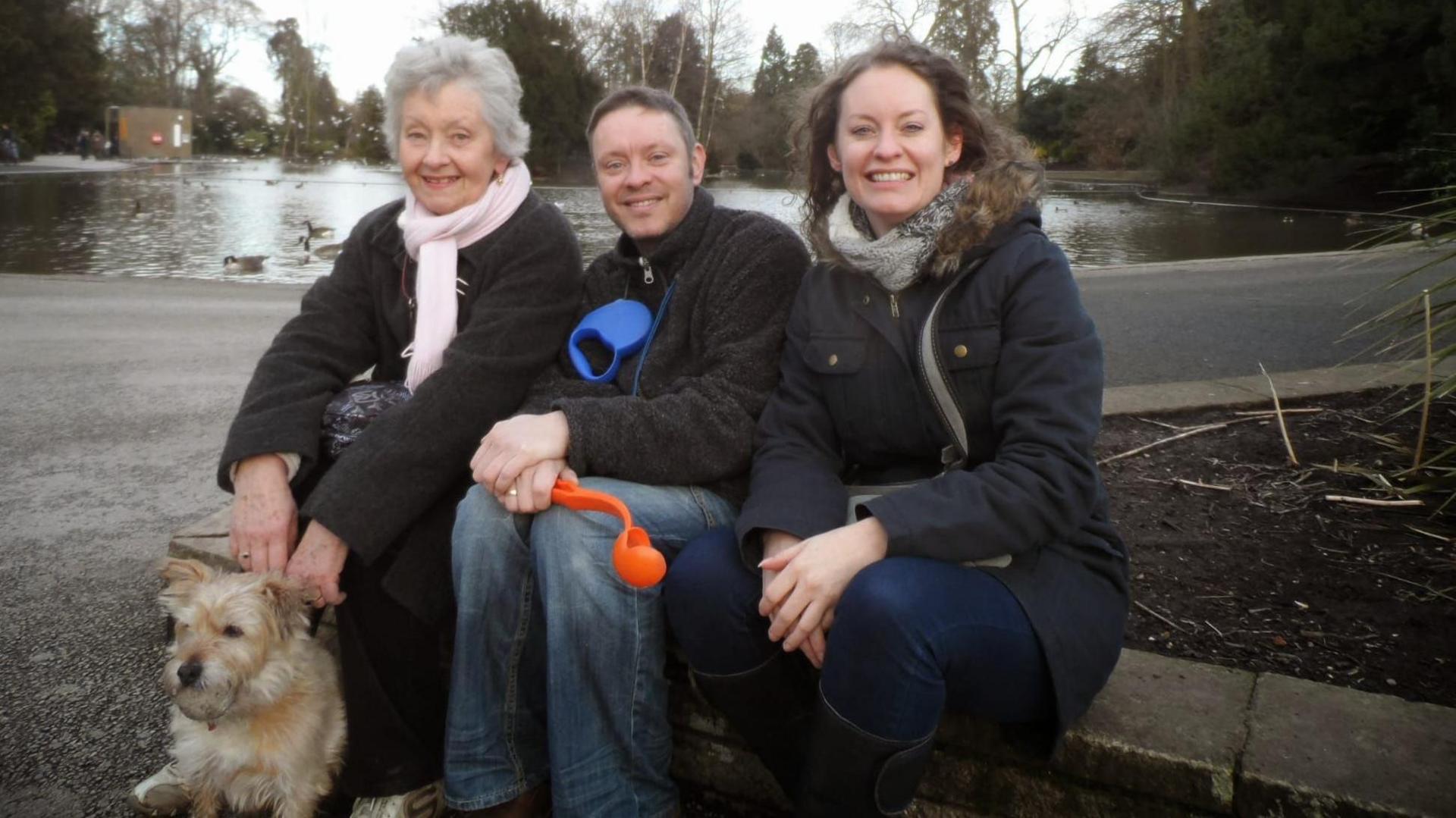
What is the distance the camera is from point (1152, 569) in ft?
9.25

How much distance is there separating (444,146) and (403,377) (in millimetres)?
682

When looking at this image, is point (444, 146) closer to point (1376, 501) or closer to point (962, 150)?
point (962, 150)

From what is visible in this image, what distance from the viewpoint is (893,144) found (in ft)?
7.24

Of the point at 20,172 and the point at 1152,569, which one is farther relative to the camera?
the point at 20,172

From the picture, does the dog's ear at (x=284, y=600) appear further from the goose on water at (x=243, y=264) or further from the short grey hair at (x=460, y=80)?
the goose on water at (x=243, y=264)

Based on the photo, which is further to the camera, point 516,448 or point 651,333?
point 651,333

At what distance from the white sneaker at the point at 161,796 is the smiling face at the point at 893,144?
6.74ft

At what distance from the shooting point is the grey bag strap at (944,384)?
6.63 feet

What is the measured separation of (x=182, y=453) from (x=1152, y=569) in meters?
4.15

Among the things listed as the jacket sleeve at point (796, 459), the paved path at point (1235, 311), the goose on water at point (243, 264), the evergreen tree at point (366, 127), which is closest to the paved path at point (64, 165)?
the evergreen tree at point (366, 127)

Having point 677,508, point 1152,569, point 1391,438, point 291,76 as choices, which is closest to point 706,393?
point 677,508

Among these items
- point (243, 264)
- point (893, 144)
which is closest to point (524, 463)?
point (893, 144)

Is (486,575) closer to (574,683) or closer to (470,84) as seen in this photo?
(574,683)

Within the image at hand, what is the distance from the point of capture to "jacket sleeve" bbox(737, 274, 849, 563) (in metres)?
2.03
